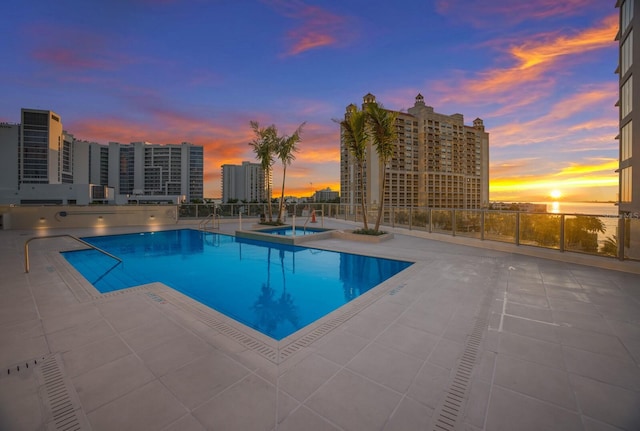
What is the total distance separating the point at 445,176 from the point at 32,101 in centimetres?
13656

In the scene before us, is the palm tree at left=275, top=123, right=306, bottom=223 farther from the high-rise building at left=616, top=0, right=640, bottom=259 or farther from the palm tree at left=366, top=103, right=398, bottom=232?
the high-rise building at left=616, top=0, right=640, bottom=259

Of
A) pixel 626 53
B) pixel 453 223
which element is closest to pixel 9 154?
pixel 453 223

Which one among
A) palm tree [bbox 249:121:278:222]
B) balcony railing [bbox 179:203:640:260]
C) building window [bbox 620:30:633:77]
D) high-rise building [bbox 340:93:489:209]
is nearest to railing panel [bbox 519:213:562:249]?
balcony railing [bbox 179:203:640:260]

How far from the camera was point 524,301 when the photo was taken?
13.5 ft

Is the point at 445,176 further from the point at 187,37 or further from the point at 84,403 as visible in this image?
the point at 84,403

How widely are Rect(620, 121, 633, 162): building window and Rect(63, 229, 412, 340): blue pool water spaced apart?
19281 mm

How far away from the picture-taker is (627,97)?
16.2 m

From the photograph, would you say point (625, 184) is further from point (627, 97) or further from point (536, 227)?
point (536, 227)

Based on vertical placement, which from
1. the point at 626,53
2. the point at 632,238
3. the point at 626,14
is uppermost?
the point at 626,14

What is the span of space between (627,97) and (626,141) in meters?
2.85

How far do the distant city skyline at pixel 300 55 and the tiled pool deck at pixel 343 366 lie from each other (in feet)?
38.6

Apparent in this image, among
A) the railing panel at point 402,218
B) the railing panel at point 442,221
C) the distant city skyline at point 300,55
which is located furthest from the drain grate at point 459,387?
the distant city skyline at point 300,55

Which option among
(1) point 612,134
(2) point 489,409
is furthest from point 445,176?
(2) point 489,409

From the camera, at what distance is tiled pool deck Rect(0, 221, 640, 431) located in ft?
5.86
